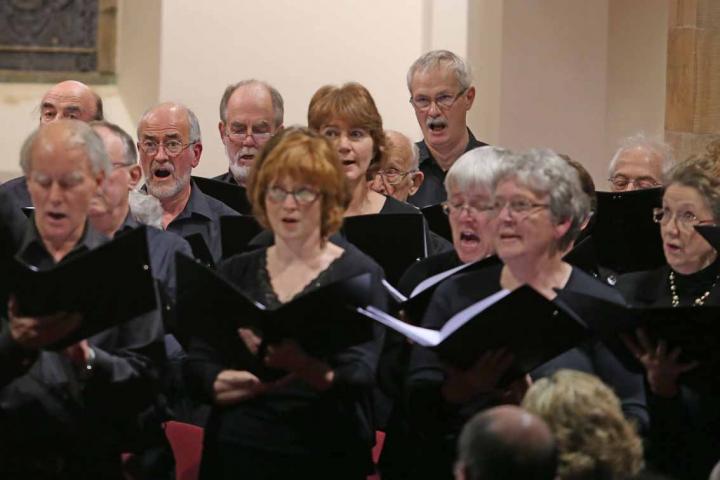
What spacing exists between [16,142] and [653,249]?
4.53 metres

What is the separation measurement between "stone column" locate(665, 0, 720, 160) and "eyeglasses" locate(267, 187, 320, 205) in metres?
4.50

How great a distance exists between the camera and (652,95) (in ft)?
29.5

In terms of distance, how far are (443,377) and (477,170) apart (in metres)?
0.80

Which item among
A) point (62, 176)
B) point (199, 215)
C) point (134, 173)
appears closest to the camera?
point (62, 176)

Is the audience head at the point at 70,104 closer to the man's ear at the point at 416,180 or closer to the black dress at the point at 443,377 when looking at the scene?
the man's ear at the point at 416,180

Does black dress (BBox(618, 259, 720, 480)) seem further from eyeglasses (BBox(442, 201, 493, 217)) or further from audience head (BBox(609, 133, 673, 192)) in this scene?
audience head (BBox(609, 133, 673, 192))

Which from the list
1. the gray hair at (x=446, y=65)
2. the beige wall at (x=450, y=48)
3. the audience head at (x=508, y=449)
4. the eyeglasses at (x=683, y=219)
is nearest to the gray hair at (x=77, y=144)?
the audience head at (x=508, y=449)

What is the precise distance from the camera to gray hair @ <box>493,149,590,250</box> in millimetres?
4566

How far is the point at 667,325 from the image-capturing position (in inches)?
170

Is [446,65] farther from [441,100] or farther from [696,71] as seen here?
[696,71]

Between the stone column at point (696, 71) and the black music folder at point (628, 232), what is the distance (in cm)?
292

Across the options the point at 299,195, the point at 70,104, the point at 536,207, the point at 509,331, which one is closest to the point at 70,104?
the point at 70,104

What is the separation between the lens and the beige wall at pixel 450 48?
882 centimetres

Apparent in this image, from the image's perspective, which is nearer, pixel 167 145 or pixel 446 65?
pixel 167 145
